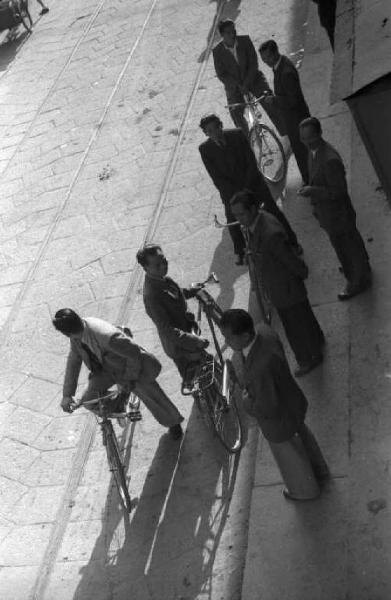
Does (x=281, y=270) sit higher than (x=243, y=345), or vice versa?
(x=243, y=345)

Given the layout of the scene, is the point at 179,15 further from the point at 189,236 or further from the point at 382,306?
the point at 382,306

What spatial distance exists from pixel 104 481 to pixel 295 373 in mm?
1740

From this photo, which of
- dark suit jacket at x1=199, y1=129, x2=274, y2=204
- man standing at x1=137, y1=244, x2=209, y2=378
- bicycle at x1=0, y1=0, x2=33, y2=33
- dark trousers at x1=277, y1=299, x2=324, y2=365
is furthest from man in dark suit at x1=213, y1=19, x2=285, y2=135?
bicycle at x1=0, y1=0, x2=33, y2=33

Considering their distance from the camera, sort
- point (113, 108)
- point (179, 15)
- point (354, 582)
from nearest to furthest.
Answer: point (354, 582)
point (113, 108)
point (179, 15)

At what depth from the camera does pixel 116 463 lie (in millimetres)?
6469

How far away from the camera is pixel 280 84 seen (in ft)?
28.3

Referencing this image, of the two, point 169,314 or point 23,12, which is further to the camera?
point 23,12

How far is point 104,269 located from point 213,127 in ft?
7.89

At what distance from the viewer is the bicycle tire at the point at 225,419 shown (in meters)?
6.67

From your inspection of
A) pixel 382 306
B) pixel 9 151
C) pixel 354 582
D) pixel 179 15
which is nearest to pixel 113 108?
pixel 9 151

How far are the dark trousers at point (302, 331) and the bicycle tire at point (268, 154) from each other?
3.08 meters

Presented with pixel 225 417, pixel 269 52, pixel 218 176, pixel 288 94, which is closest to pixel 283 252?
pixel 225 417

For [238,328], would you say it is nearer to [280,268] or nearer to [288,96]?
[280,268]

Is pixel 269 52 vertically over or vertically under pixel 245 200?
under
